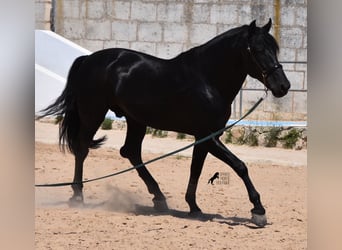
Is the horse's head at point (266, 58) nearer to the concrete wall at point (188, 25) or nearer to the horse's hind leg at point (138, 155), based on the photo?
the concrete wall at point (188, 25)

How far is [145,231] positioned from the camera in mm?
6301

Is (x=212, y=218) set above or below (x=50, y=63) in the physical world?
below

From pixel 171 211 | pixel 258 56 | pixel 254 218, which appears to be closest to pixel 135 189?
pixel 171 211

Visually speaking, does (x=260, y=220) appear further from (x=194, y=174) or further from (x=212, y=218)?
(x=194, y=174)

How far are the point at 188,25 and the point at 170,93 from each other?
76 cm

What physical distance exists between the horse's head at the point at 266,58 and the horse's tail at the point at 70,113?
50.0 inches

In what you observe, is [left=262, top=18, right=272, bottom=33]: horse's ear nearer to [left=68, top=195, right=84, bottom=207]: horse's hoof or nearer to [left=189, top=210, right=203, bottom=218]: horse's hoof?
[left=189, top=210, right=203, bottom=218]: horse's hoof

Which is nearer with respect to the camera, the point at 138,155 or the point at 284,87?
the point at 284,87

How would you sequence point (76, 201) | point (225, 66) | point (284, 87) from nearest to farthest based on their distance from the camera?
point (284, 87)
point (225, 66)
point (76, 201)

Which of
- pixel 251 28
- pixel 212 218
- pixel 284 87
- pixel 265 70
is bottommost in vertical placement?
pixel 212 218

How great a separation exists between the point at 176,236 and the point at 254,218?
0.57 meters

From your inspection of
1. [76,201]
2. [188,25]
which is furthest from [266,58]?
[76,201]

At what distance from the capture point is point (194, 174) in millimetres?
6410
